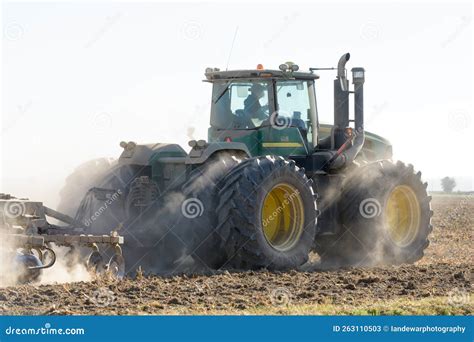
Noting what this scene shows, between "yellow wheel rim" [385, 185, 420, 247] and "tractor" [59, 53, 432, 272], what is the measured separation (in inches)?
0.7

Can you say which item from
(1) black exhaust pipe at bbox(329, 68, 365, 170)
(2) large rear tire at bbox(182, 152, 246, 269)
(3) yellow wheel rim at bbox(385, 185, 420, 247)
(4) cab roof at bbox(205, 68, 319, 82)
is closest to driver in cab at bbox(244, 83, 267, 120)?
(4) cab roof at bbox(205, 68, 319, 82)

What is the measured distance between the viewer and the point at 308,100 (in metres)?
14.9

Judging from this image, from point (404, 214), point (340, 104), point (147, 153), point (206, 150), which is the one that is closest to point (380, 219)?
point (404, 214)

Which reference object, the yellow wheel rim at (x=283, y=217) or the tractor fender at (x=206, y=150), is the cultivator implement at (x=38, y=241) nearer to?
the tractor fender at (x=206, y=150)

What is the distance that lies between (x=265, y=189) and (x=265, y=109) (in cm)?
179

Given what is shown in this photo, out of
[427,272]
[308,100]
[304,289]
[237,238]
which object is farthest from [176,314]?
[308,100]

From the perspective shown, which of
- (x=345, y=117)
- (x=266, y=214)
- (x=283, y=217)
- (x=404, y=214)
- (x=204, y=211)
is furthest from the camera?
(x=404, y=214)

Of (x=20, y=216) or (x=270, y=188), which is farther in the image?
(x=270, y=188)

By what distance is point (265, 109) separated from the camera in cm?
1433

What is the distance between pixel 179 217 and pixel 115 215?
1.01 m

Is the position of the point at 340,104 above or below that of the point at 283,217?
above

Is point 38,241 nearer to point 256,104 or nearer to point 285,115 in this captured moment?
point 256,104

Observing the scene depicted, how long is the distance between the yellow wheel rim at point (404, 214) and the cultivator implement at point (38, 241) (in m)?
5.42

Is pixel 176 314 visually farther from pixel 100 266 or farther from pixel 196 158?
pixel 196 158
